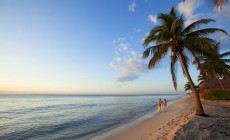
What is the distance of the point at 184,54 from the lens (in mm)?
9422

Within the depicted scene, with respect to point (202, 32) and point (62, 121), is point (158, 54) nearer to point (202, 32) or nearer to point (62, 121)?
point (202, 32)

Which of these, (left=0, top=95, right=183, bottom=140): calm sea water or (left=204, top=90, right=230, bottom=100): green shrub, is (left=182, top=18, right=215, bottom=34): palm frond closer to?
(left=0, top=95, right=183, bottom=140): calm sea water

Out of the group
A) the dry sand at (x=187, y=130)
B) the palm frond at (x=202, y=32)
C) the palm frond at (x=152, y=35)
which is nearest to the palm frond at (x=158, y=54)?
the palm frond at (x=152, y=35)

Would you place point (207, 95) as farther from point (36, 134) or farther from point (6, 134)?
point (6, 134)

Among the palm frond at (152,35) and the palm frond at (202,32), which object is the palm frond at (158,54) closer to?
the palm frond at (152,35)

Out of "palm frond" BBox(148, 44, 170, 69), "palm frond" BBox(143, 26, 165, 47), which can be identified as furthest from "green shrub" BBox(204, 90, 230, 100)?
"palm frond" BBox(143, 26, 165, 47)

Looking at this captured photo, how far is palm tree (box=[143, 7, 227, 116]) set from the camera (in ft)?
25.1

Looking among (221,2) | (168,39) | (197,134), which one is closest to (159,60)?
(168,39)

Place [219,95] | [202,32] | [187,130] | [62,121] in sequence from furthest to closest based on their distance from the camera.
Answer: [219,95] → [62,121] → [202,32] → [187,130]

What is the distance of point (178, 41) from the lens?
8578 mm

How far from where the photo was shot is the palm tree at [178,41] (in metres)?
7.65

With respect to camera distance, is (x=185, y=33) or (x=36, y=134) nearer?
(x=36, y=134)

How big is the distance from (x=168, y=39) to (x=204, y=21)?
2616 mm

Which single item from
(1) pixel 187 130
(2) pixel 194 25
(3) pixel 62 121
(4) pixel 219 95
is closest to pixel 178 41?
(2) pixel 194 25
